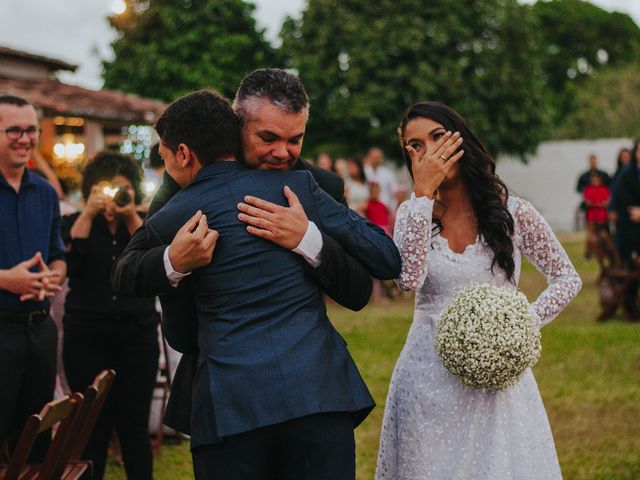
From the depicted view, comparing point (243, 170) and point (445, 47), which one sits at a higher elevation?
point (445, 47)

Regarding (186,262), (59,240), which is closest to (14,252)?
(59,240)

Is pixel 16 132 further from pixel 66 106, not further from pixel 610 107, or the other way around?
pixel 610 107

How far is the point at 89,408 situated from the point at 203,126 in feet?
5.59

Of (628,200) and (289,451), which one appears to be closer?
(289,451)

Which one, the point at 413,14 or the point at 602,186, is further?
the point at 413,14

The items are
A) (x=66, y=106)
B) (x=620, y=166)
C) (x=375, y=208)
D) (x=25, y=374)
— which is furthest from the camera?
(x=66, y=106)

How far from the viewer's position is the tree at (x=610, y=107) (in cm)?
4006

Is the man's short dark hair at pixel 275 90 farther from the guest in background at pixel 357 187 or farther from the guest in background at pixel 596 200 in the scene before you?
the guest in background at pixel 596 200

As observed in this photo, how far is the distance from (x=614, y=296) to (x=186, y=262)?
33.6 feet

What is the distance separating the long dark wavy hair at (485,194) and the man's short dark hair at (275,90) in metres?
0.83

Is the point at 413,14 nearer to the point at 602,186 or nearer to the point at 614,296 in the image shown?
the point at 602,186

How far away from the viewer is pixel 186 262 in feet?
8.97

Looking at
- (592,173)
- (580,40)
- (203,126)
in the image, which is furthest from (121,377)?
(580,40)

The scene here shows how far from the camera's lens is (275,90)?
2846 mm
